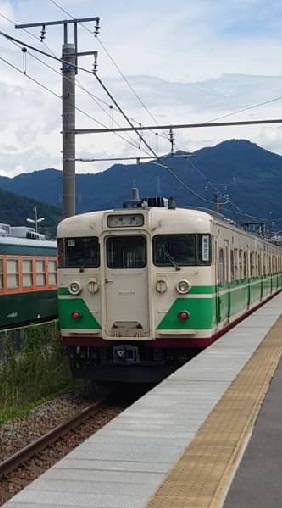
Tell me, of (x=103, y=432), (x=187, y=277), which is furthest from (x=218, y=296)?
(x=103, y=432)

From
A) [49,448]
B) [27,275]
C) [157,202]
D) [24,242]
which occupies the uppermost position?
[157,202]

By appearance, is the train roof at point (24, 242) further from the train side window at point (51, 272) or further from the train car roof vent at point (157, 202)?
the train car roof vent at point (157, 202)

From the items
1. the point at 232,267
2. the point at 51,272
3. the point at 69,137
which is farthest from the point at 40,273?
the point at 232,267

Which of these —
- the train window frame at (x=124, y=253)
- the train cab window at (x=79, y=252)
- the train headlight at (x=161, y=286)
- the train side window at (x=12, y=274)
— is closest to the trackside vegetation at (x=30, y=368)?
the train cab window at (x=79, y=252)

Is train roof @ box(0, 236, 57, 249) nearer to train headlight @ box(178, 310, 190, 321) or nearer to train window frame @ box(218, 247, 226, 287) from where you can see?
train window frame @ box(218, 247, 226, 287)

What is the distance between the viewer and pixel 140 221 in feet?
40.8

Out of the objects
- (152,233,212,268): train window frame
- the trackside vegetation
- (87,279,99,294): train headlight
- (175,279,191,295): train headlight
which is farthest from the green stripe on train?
the trackside vegetation

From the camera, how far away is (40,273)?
842 inches

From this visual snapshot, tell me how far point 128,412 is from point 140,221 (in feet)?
17.7

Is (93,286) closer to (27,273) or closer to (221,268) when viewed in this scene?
(221,268)

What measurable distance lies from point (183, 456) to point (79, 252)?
7.40 m

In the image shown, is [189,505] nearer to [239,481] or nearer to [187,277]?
[239,481]

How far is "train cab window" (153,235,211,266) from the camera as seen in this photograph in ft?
40.8

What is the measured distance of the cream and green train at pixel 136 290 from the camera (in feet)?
40.3
